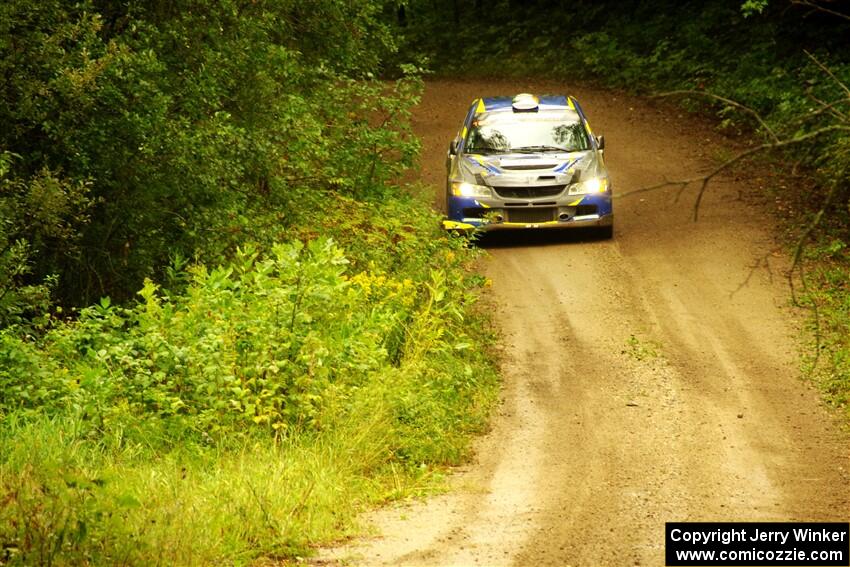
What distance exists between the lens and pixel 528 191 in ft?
56.5

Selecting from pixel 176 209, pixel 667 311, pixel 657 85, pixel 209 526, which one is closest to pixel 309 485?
pixel 209 526

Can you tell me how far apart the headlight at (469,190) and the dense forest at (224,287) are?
1.75 ft

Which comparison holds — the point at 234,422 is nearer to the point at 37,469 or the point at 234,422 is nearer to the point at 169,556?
the point at 37,469

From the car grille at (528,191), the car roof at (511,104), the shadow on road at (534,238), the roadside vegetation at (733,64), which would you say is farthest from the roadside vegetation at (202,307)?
the roadside vegetation at (733,64)

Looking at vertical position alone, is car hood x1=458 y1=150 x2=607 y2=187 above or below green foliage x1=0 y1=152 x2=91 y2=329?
below

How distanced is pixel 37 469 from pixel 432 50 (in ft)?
120

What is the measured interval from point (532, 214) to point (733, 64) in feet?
43.8

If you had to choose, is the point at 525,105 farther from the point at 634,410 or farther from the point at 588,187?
the point at 634,410

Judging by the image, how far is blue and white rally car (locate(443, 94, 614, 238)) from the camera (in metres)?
17.2

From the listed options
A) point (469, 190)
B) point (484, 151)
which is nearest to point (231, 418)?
point (469, 190)

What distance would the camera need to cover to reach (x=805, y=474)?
928 cm

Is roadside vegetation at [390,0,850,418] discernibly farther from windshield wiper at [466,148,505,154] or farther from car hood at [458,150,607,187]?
windshield wiper at [466,148,505,154]

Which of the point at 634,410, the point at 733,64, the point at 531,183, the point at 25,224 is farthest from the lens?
the point at 733,64

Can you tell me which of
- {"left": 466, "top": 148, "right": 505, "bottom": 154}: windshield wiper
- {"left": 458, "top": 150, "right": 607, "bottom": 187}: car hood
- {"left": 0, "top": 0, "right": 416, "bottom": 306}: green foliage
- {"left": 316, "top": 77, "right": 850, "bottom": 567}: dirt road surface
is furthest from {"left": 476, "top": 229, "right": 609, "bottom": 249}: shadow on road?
{"left": 0, "top": 0, "right": 416, "bottom": 306}: green foliage
